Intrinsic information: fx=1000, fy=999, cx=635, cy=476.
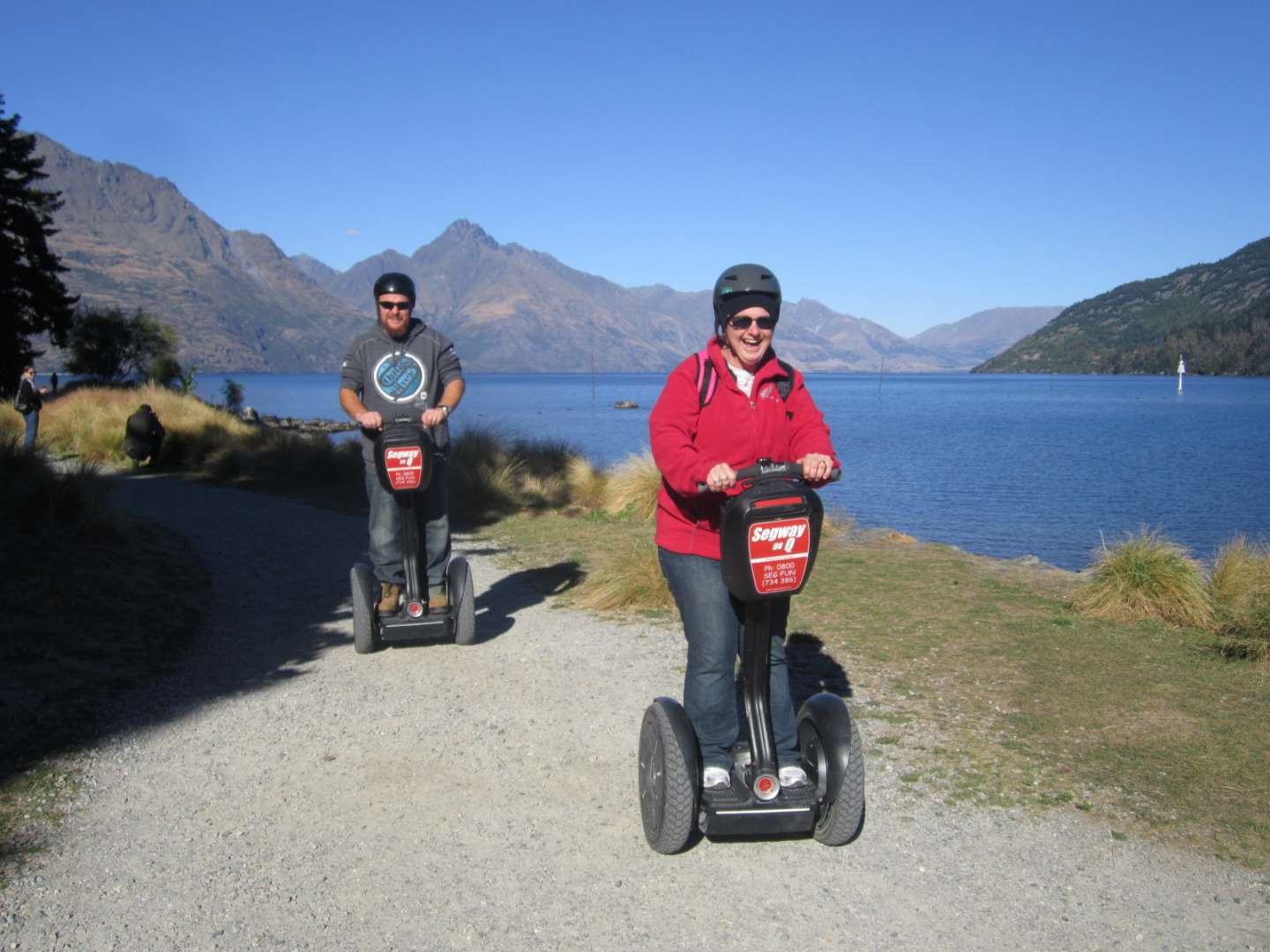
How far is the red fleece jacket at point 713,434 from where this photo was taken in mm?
3523

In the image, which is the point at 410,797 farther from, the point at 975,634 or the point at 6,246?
the point at 6,246

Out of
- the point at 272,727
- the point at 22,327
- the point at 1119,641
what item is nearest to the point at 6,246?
the point at 22,327

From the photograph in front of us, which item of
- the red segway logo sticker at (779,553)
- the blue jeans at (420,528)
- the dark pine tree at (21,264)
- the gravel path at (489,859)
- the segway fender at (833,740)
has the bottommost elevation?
the gravel path at (489,859)

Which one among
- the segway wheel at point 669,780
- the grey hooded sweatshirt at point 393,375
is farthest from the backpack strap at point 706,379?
the grey hooded sweatshirt at point 393,375

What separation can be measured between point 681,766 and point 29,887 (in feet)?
7.32

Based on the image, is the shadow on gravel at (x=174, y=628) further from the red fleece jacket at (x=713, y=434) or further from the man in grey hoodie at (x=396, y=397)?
the red fleece jacket at (x=713, y=434)

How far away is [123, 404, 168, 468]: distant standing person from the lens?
17547 mm

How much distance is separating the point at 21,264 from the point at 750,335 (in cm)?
3013

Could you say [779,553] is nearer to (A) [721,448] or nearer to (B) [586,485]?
(A) [721,448]

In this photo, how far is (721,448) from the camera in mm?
3619

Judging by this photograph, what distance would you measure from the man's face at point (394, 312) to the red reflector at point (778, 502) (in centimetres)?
376

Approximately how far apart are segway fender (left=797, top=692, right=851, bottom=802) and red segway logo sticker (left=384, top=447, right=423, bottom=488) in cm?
325

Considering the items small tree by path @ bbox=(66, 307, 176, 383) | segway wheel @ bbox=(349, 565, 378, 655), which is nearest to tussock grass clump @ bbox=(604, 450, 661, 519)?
segway wheel @ bbox=(349, 565, 378, 655)

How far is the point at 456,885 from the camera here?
344 centimetres
